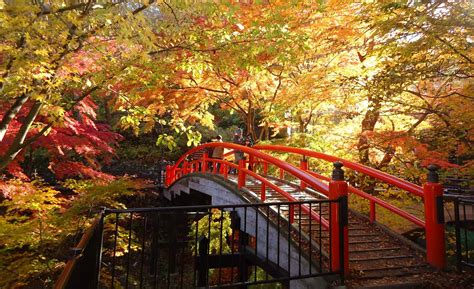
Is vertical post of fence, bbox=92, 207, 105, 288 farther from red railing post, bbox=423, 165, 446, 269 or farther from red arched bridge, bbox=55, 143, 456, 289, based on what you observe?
red railing post, bbox=423, 165, 446, 269

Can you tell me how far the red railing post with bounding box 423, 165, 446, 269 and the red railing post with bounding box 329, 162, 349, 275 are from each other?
4.04 ft

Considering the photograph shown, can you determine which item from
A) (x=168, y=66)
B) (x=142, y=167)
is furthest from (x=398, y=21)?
(x=142, y=167)

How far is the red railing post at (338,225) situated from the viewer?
370 cm

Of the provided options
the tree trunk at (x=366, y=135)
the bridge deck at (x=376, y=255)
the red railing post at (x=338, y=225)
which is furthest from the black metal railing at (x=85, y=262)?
the tree trunk at (x=366, y=135)

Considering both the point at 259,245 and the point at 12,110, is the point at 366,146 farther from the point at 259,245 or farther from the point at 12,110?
the point at 12,110

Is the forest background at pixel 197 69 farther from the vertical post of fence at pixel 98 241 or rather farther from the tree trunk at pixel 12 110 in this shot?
the vertical post of fence at pixel 98 241

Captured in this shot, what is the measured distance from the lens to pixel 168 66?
20.2 ft

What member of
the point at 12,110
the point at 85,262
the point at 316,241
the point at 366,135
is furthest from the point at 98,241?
the point at 366,135

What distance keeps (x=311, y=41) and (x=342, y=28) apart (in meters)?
0.78

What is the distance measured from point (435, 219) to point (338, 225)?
1396 millimetres

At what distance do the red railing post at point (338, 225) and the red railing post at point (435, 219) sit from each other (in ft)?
4.04

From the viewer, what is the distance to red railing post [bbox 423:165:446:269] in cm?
406

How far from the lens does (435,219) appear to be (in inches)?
160

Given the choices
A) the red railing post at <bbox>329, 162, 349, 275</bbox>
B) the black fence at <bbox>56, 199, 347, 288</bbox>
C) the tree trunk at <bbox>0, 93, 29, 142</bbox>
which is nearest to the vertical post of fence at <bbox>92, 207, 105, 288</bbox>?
the black fence at <bbox>56, 199, 347, 288</bbox>
